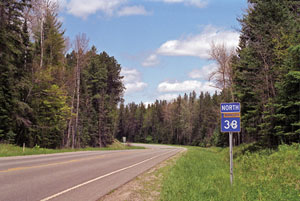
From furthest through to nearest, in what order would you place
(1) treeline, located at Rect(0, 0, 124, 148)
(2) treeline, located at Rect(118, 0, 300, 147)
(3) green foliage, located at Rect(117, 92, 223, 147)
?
(3) green foliage, located at Rect(117, 92, 223, 147)
(1) treeline, located at Rect(0, 0, 124, 148)
(2) treeline, located at Rect(118, 0, 300, 147)

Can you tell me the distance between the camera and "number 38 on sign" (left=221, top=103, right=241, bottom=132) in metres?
8.05

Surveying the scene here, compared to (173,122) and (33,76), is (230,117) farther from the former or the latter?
(173,122)

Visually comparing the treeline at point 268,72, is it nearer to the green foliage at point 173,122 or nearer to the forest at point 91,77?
the forest at point 91,77

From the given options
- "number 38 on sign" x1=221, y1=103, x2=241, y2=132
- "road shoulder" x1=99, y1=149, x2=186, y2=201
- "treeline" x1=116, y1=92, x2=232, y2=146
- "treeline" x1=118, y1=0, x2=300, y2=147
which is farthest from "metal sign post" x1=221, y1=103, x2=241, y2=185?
"treeline" x1=116, y1=92, x2=232, y2=146

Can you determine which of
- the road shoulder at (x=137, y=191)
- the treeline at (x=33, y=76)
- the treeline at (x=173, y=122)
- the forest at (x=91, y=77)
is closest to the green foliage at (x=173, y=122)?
the treeline at (x=173, y=122)

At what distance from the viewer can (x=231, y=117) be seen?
321 inches

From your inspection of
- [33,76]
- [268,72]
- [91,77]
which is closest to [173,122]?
[91,77]

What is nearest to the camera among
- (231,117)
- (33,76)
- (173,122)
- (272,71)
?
(231,117)

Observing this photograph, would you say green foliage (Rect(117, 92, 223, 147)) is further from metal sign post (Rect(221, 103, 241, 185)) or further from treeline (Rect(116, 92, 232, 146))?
metal sign post (Rect(221, 103, 241, 185))

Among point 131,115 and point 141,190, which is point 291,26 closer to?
point 141,190

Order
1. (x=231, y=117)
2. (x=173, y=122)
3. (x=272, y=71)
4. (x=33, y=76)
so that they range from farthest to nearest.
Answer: (x=173, y=122) → (x=33, y=76) → (x=272, y=71) → (x=231, y=117)

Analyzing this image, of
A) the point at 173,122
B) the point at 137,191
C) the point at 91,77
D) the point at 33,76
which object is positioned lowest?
the point at 137,191

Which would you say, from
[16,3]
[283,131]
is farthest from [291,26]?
[16,3]

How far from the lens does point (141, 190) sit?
7703mm
